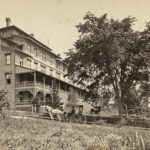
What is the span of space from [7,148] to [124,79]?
1038 inches

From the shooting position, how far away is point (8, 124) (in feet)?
62.0

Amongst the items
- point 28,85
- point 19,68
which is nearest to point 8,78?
point 19,68

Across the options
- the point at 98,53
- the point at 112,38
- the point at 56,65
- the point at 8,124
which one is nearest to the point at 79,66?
the point at 98,53

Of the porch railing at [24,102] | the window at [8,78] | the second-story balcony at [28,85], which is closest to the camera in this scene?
the second-story balcony at [28,85]

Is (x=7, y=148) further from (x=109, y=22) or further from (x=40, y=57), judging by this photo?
(x=40, y=57)

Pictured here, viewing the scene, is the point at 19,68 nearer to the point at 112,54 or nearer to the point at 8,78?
the point at 8,78

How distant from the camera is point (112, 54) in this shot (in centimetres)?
3089

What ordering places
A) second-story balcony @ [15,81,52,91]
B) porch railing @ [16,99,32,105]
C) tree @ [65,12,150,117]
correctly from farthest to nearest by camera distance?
porch railing @ [16,99,32,105] → second-story balcony @ [15,81,52,91] → tree @ [65,12,150,117]

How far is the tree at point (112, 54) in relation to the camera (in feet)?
103

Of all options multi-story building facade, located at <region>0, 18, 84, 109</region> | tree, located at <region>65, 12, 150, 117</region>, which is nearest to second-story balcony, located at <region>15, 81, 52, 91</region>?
multi-story building facade, located at <region>0, 18, 84, 109</region>

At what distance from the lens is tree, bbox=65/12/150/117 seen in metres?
31.3

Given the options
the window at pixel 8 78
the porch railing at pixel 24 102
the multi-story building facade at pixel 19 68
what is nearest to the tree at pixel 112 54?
the multi-story building facade at pixel 19 68

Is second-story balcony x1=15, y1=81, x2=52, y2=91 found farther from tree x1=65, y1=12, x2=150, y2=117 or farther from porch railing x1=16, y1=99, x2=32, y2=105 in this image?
tree x1=65, y1=12, x2=150, y2=117

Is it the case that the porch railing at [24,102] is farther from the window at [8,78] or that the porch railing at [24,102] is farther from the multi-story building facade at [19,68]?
the window at [8,78]
